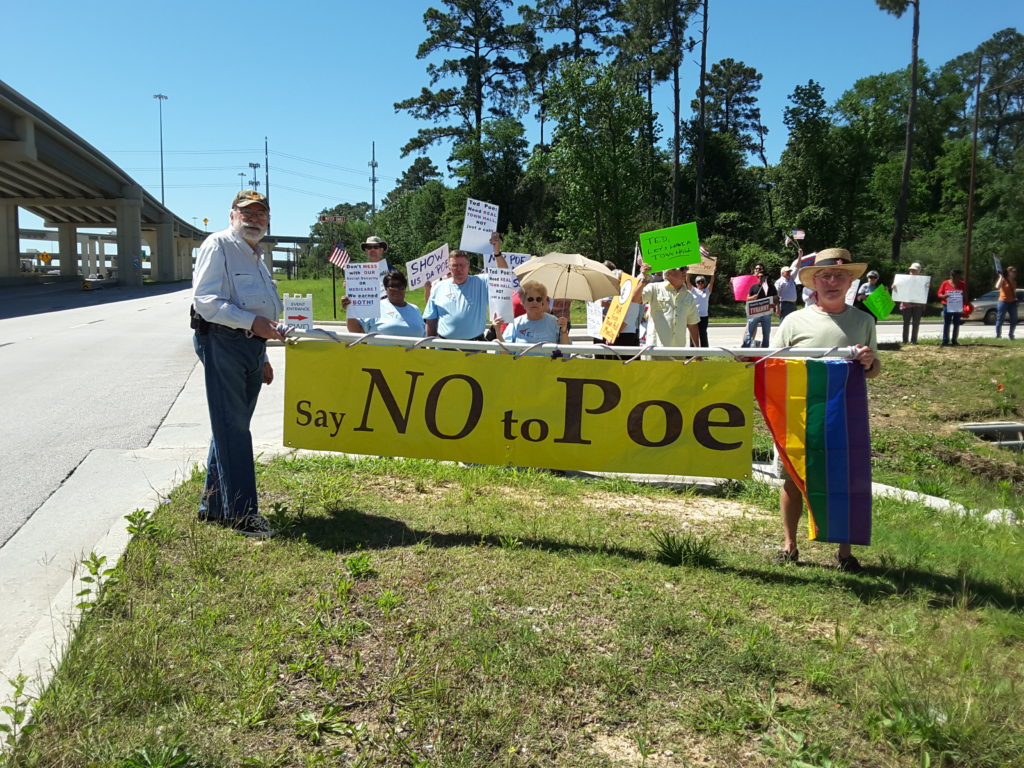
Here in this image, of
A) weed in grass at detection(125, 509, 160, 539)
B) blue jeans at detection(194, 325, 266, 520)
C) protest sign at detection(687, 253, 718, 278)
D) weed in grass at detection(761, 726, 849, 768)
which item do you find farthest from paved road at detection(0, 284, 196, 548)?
protest sign at detection(687, 253, 718, 278)

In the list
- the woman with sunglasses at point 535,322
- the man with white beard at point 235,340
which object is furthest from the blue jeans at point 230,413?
the woman with sunglasses at point 535,322

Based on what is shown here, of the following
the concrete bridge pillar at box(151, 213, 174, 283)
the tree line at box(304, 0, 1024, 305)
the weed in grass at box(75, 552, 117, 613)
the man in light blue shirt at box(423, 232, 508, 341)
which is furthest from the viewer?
the concrete bridge pillar at box(151, 213, 174, 283)

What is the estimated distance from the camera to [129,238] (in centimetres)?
6203

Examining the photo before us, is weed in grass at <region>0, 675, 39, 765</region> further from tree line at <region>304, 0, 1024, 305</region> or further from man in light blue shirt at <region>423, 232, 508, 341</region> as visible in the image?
tree line at <region>304, 0, 1024, 305</region>

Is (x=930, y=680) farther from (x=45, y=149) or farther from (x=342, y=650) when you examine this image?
(x=45, y=149)

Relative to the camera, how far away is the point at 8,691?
300cm

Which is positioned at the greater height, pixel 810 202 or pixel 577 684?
pixel 810 202

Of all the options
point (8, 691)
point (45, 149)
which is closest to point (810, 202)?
point (45, 149)

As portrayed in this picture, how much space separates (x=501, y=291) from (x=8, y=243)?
57.2 metres

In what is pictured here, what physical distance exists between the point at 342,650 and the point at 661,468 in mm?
2107

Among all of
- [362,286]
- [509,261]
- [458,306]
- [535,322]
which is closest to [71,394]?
[362,286]

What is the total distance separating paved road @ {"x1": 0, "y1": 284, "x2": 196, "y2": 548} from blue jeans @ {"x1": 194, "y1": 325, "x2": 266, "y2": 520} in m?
1.47

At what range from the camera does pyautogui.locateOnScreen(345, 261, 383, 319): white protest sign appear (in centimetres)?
983

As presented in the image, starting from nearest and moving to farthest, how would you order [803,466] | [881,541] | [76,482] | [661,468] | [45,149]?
[803,466] < [661,468] < [881,541] < [76,482] < [45,149]
